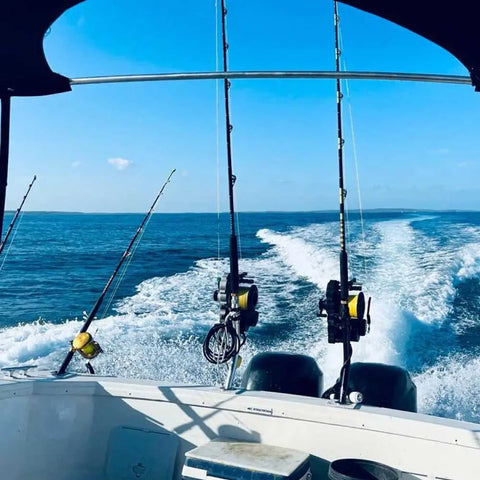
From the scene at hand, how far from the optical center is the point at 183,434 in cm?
246

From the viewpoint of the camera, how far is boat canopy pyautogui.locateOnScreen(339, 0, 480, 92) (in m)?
1.33

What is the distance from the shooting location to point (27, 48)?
1606 mm

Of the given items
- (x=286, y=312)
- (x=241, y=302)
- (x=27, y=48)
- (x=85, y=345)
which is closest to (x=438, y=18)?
(x=27, y=48)

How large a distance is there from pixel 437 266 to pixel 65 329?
21.8 feet

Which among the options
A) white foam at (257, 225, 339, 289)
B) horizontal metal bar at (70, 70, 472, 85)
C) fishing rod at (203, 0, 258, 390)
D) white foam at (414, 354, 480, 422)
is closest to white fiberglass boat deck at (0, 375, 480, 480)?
fishing rod at (203, 0, 258, 390)

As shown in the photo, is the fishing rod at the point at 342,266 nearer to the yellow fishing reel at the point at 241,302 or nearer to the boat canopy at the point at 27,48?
the yellow fishing reel at the point at 241,302

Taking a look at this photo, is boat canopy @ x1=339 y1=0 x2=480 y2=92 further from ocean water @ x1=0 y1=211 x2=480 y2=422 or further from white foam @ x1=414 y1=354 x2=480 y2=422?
white foam @ x1=414 y1=354 x2=480 y2=422

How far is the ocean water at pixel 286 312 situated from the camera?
582 cm

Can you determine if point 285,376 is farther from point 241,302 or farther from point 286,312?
point 286,312

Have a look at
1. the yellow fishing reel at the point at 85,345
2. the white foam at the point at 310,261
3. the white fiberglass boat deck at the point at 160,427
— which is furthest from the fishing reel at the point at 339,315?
the white foam at the point at 310,261

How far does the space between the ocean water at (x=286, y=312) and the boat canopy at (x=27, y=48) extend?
6.75 feet

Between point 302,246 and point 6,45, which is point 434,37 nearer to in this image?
point 6,45

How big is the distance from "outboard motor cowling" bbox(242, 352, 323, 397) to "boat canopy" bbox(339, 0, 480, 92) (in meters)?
1.87

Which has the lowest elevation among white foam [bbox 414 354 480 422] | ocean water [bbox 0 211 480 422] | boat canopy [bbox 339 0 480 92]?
white foam [bbox 414 354 480 422]
